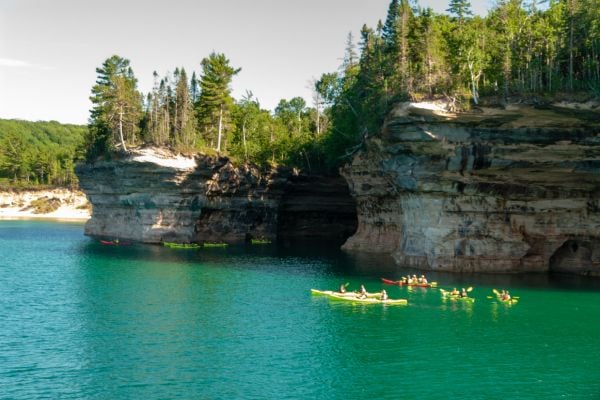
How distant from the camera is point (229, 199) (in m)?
82.4

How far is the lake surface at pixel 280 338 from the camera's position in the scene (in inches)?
974

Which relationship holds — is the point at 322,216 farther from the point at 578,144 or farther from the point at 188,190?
the point at 578,144

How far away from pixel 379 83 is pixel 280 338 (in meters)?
36.9

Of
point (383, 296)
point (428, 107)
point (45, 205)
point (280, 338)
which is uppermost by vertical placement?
point (428, 107)

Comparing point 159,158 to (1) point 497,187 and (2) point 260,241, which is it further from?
(1) point 497,187

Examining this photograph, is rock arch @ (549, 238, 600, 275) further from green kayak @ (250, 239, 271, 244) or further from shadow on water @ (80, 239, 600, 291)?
green kayak @ (250, 239, 271, 244)

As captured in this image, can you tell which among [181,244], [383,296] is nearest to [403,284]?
[383,296]

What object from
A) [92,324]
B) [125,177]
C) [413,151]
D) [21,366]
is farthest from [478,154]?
[125,177]

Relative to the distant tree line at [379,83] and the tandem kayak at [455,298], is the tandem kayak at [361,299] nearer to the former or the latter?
the tandem kayak at [455,298]

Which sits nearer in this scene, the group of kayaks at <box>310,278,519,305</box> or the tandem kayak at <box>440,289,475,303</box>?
the group of kayaks at <box>310,278,519,305</box>

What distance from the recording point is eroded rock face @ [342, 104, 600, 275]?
45.9m

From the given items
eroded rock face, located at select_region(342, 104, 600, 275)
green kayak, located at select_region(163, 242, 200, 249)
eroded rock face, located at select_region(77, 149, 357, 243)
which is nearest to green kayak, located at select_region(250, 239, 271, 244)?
eroded rock face, located at select_region(77, 149, 357, 243)

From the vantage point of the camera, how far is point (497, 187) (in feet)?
169

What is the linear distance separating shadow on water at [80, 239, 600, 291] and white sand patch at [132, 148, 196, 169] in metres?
10.6
